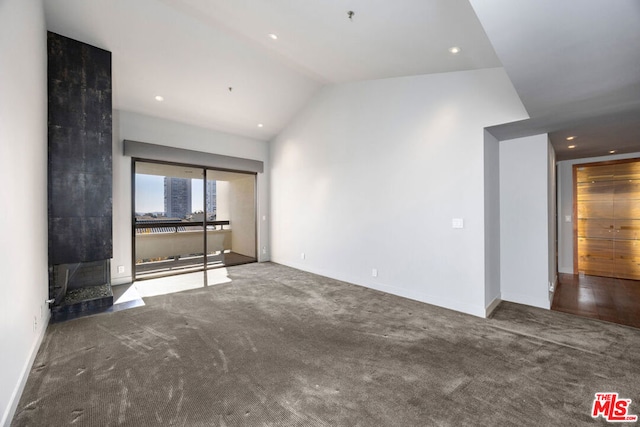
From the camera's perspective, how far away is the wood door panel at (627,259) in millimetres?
5199

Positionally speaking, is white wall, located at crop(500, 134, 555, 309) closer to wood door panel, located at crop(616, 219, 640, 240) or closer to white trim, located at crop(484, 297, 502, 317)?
white trim, located at crop(484, 297, 502, 317)

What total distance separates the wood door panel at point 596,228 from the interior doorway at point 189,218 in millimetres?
7296

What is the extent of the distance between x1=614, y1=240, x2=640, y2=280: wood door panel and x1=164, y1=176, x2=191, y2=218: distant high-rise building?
8.77 meters

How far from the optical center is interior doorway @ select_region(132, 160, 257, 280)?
17.3 ft

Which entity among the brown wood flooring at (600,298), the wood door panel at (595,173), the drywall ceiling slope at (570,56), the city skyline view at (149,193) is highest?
the drywall ceiling slope at (570,56)

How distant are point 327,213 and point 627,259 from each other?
5913 mm

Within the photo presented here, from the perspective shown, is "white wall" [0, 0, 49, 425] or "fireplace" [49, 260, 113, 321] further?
"fireplace" [49, 260, 113, 321]

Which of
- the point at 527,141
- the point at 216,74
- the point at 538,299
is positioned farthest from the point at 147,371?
the point at 527,141

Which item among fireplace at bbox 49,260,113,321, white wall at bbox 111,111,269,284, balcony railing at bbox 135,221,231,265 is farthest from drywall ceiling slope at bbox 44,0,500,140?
fireplace at bbox 49,260,113,321

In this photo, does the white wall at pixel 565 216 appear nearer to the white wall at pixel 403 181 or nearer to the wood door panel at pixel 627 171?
the wood door panel at pixel 627 171

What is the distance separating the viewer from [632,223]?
5.25m

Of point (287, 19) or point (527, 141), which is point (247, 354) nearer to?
point (287, 19)

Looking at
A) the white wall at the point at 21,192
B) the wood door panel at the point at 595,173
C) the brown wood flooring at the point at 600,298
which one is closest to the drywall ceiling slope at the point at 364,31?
the white wall at the point at 21,192

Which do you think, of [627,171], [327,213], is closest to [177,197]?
[327,213]
